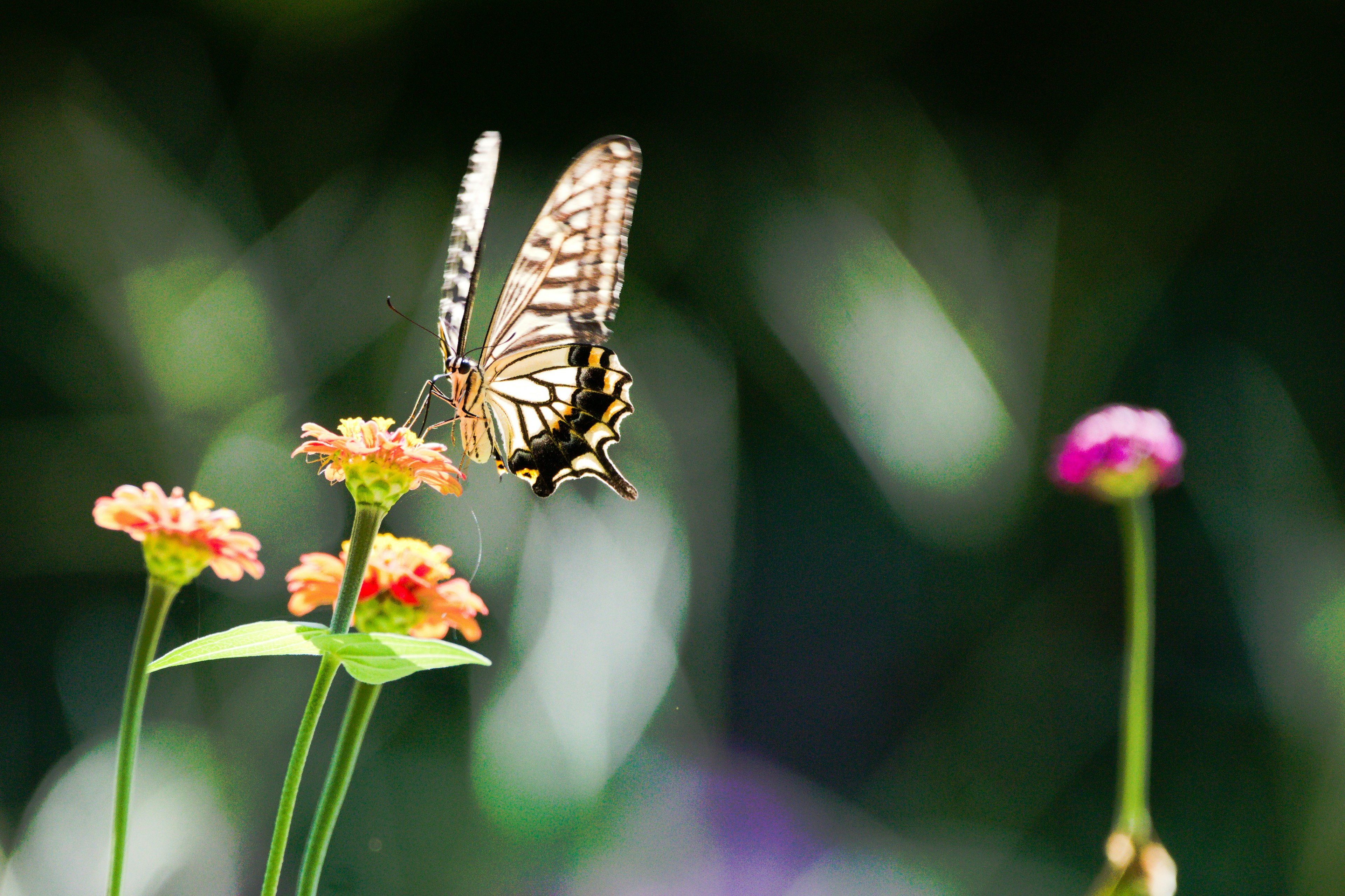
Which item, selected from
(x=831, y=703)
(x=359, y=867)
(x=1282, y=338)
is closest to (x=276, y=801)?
(x=359, y=867)

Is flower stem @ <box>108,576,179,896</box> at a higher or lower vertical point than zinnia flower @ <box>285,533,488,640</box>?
lower

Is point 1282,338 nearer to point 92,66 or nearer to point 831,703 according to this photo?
point 831,703

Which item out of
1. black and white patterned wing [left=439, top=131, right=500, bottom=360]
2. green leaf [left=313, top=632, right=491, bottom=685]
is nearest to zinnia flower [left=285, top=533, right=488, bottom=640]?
green leaf [left=313, top=632, right=491, bottom=685]

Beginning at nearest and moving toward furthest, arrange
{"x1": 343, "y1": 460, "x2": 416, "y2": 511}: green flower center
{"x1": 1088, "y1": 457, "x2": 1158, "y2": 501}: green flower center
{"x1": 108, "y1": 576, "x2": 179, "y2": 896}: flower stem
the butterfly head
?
{"x1": 108, "y1": 576, "x2": 179, "y2": 896}: flower stem < {"x1": 343, "y1": 460, "x2": 416, "y2": 511}: green flower center < {"x1": 1088, "y1": 457, "x2": 1158, "y2": 501}: green flower center < the butterfly head

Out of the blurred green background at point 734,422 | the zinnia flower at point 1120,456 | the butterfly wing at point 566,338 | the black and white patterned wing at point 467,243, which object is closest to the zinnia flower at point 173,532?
the black and white patterned wing at point 467,243

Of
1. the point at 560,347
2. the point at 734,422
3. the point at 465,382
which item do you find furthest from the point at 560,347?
the point at 734,422

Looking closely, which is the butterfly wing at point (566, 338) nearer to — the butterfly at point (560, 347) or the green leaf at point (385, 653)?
the butterfly at point (560, 347)

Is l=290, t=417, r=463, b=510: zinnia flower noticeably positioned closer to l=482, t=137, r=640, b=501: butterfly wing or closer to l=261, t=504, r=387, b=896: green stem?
l=261, t=504, r=387, b=896: green stem
